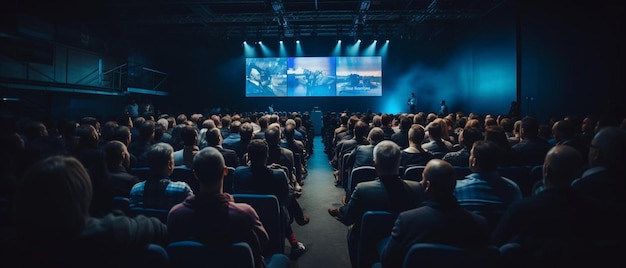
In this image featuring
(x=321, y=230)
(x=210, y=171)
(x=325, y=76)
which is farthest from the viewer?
(x=325, y=76)

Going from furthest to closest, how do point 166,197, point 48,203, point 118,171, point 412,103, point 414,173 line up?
point 412,103 < point 414,173 < point 118,171 < point 166,197 < point 48,203

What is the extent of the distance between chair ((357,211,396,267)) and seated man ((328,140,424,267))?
8.0 inches

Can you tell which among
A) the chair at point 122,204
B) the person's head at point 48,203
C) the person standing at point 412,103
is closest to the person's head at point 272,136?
the chair at point 122,204

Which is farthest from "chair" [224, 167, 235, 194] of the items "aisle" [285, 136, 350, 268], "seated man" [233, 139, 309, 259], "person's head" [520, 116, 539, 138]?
"person's head" [520, 116, 539, 138]

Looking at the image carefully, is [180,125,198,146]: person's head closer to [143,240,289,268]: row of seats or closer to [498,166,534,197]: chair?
[143,240,289,268]: row of seats

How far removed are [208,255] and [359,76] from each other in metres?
17.6

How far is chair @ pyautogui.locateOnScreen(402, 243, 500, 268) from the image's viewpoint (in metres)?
1.67

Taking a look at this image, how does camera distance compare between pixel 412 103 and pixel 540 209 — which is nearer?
pixel 540 209

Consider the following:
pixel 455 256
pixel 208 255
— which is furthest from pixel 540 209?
pixel 208 255

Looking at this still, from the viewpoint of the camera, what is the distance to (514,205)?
6.63 feet

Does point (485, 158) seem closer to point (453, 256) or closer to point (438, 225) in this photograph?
point (438, 225)

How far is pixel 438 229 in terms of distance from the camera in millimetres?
1902

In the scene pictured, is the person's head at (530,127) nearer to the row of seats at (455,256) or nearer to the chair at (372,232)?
the chair at (372,232)

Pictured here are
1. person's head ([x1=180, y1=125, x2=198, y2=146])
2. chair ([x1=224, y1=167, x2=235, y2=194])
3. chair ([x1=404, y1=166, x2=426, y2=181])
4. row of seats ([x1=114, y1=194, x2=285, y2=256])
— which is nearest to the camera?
row of seats ([x1=114, y1=194, x2=285, y2=256])
